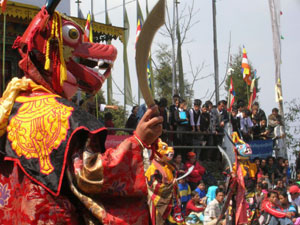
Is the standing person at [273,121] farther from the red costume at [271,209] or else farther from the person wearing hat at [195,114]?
the red costume at [271,209]

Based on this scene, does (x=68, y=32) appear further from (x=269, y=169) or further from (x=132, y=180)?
(x=269, y=169)

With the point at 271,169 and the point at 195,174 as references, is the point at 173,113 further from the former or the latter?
the point at 271,169

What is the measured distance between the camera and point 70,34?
3.75 metres

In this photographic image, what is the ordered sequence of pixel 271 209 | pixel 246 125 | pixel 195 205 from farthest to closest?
pixel 246 125, pixel 271 209, pixel 195 205

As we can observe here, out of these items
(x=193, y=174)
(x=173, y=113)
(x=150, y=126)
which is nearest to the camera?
(x=150, y=126)

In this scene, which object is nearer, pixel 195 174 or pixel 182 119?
pixel 195 174

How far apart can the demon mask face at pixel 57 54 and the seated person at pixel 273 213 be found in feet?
24.7

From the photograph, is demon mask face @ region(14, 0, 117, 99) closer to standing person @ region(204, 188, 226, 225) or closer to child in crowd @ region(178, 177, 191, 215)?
standing person @ region(204, 188, 226, 225)

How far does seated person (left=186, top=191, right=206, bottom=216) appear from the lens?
10602 millimetres

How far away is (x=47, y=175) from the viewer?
10.8 feet

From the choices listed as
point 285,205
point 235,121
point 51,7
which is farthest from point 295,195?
point 51,7

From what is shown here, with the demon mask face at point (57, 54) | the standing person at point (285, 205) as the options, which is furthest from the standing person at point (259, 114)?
the demon mask face at point (57, 54)

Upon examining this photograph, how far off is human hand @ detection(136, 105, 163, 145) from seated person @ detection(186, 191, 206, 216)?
24.8 feet

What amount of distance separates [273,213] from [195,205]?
1.41m
